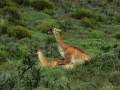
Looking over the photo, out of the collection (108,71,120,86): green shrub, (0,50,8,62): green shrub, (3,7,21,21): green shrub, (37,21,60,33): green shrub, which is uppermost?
(108,71,120,86): green shrub

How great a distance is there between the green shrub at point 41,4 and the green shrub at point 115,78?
52.3ft

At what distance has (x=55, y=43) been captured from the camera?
19.8 meters

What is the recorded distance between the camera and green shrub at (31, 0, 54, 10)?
88.7 feet

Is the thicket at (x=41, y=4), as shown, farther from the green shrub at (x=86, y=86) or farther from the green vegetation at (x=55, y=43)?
the green shrub at (x=86, y=86)

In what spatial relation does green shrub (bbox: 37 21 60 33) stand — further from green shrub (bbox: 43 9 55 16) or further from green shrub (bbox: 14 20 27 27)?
green shrub (bbox: 43 9 55 16)

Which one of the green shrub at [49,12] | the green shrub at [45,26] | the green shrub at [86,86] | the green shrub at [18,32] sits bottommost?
the green shrub at [49,12]

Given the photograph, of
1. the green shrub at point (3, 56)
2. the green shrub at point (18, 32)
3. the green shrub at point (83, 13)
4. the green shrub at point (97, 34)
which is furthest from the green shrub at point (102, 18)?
the green shrub at point (3, 56)

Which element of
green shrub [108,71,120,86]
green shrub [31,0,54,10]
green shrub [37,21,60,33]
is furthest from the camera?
green shrub [31,0,54,10]

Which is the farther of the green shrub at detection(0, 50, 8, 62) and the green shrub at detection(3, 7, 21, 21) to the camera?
the green shrub at detection(3, 7, 21, 21)

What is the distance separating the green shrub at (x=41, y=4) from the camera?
27.0m

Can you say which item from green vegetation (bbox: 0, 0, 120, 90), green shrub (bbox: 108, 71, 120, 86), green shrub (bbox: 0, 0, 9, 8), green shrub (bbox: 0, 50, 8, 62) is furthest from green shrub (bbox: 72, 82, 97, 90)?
green shrub (bbox: 0, 0, 9, 8)

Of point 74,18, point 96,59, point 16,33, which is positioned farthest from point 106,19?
point 96,59

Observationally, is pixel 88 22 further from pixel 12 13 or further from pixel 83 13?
pixel 12 13

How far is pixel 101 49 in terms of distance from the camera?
1820 cm
